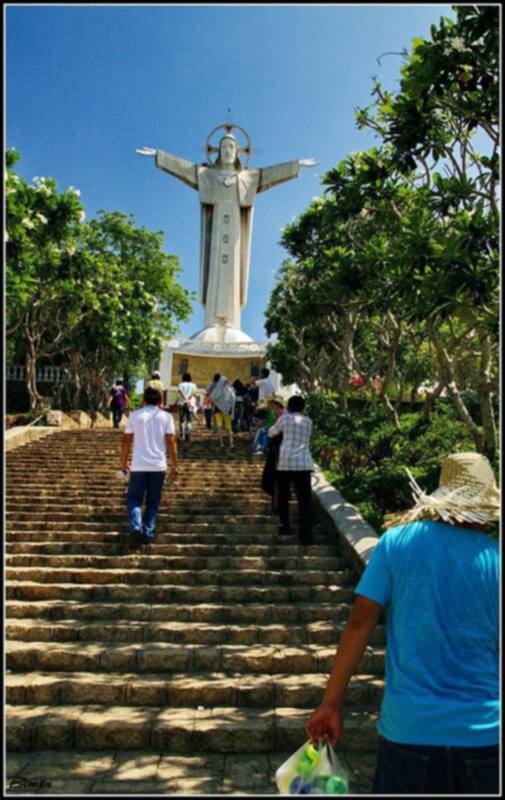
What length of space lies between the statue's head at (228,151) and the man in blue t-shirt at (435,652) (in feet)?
125

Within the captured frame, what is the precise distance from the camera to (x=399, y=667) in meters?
1.98

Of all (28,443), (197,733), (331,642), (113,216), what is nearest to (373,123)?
(331,642)

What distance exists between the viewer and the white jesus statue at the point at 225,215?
122 ft

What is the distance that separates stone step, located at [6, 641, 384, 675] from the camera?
4527 millimetres

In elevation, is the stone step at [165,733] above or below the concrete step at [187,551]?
below

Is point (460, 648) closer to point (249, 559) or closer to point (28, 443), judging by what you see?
point (249, 559)

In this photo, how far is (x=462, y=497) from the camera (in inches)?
83.3

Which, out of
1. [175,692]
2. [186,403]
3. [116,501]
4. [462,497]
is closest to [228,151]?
[186,403]

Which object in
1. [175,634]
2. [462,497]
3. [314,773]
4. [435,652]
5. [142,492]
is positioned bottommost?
[175,634]

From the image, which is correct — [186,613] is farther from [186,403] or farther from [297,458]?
[186,403]

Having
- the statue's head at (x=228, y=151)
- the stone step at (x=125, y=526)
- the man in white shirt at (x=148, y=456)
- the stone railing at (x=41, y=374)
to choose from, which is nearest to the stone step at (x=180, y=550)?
the man in white shirt at (x=148, y=456)

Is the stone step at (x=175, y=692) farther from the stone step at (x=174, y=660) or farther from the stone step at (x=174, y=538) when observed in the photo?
the stone step at (x=174, y=538)

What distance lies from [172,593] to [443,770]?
4.14 metres

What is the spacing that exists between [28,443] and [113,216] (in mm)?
20357
